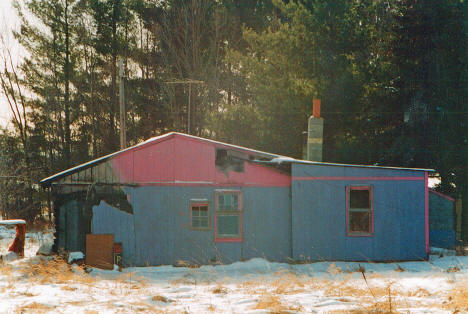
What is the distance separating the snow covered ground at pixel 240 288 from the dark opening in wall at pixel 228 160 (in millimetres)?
2982

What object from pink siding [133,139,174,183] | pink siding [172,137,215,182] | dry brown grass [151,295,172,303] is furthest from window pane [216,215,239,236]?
dry brown grass [151,295,172,303]

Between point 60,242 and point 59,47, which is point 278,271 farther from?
point 59,47

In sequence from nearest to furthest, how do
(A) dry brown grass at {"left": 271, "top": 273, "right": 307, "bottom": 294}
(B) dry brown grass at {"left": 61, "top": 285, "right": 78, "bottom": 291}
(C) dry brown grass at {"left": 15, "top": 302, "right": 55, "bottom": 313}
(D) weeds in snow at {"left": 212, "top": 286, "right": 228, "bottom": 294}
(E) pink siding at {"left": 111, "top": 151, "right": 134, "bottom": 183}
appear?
(C) dry brown grass at {"left": 15, "top": 302, "right": 55, "bottom": 313}, (A) dry brown grass at {"left": 271, "top": 273, "right": 307, "bottom": 294}, (D) weeds in snow at {"left": 212, "top": 286, "right": 228, "bottom": 294}, (B) dry brown grass at {"left": 61, "top": 285, "right": 78, "bottom": 291}, (E) pink siding at {"left": 111, "top": 151, "right": 134, "bottom": 183}

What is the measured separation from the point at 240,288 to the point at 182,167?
17.1 feet

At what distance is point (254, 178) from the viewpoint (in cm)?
1345

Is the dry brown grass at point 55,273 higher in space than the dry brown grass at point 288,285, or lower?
lower

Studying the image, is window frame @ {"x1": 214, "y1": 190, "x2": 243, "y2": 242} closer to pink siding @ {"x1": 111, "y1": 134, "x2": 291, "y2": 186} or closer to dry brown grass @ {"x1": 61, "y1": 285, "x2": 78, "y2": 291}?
pink siding @ {"x1": 111, "y1": 134, "x2": 291, "y2": 186}

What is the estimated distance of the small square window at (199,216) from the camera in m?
13.4

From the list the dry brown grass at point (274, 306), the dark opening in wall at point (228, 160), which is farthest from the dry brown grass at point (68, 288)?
the dark opening in wall at point (228, 160)

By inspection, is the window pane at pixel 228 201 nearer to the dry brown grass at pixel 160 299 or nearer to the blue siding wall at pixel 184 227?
the blue siding wall at pixel 184 227

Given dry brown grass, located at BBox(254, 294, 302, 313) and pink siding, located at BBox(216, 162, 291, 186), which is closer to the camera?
dry brown grass, located at BBox(254, 294, 302, 313)

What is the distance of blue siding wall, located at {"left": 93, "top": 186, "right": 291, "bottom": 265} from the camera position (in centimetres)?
1324

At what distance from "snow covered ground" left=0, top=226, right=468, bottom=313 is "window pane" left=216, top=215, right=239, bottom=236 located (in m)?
1.03

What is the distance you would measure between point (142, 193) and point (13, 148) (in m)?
19.2
